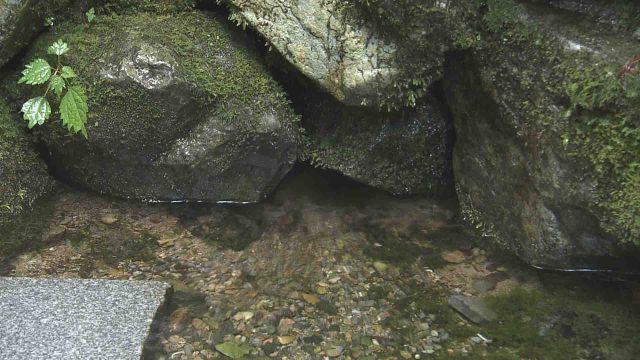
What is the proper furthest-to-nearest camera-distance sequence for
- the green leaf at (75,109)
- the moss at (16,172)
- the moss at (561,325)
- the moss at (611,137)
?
the moss at (16,172) < the green leaf at (75,109) < the moss at (561,325) < the moss at (611,137)

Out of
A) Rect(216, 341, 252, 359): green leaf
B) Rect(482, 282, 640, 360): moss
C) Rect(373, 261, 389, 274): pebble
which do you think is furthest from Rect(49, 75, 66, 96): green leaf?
Rect(482, 282, 640, 360): moss

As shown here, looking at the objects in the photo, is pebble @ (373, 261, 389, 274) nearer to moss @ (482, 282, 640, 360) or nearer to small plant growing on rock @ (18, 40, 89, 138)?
moss @ (482, 282, 640, 360)

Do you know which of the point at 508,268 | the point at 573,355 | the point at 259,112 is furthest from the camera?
the point at 259,112

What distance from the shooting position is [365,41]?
3.42 m

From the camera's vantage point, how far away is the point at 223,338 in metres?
3.10

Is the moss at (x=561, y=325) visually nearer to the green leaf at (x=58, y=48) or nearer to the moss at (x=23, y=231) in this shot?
the moss at (x=23, y=231)

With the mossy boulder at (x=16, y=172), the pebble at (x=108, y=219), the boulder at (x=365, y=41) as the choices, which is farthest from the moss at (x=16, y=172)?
the boulder at (x=365, y=41)

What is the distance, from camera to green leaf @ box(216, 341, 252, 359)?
301cm

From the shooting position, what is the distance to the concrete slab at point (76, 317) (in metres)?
2.84

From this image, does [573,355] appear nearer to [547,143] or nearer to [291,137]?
[547,143]

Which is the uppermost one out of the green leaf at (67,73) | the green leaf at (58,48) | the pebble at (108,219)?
the green leaf at (58,48)

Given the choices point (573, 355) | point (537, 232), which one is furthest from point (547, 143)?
point (573, 355)

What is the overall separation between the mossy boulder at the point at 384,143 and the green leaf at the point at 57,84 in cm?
162

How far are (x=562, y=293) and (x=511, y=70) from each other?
133cm
